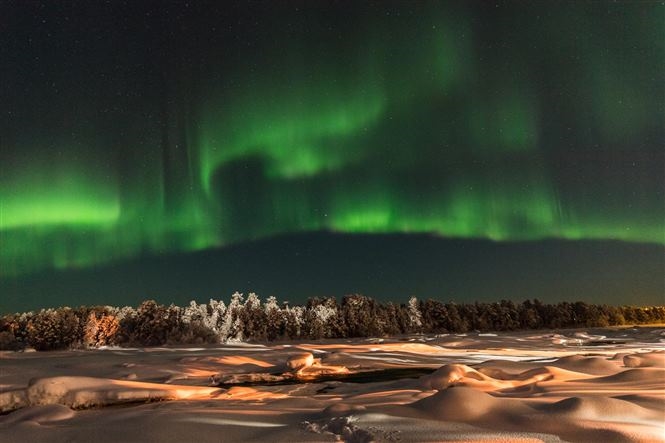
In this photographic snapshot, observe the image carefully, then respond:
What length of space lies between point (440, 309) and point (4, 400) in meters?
108

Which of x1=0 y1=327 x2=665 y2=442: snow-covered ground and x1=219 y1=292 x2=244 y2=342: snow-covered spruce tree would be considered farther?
x1=219 y1=292 x2=244 y2=342: snow-covered spruce tree

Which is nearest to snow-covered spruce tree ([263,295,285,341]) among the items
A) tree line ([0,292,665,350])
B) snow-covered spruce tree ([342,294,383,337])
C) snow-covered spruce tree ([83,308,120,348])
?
tree line ([0,292,665,350])

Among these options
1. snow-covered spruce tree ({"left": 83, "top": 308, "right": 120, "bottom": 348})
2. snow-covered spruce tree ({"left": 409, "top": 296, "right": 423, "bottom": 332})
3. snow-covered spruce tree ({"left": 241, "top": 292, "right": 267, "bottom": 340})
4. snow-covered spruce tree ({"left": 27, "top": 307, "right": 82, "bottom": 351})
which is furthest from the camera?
snow-covered spruce tree ({"left": 409, "top": 296, "right": 423, "bottom": 332})

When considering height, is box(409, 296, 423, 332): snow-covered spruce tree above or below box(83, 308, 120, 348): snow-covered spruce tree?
below

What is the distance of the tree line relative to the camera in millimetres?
82312

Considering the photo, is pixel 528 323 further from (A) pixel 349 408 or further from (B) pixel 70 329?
(A) pixel 349 408

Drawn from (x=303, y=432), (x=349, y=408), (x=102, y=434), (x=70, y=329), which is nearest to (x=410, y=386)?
(x=349, y=408)

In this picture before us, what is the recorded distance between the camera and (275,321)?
97.8m

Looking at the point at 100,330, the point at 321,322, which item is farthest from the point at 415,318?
the point at 100,330

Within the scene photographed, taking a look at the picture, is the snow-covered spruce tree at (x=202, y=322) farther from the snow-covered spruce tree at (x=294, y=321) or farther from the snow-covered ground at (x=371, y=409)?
the snow-covered ground at (x=371, y=409)

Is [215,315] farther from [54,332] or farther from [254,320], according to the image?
[54,332]

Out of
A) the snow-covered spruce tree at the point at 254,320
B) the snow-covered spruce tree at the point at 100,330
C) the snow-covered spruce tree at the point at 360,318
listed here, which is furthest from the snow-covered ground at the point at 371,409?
the snow-covered spruce tree at the point at 360,318

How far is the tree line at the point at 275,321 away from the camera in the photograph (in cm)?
8231

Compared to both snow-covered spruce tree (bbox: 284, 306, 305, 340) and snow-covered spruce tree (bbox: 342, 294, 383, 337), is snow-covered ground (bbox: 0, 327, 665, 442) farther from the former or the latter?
snow-covered spruce tree (bbox: 342, 294, 383, 337)
